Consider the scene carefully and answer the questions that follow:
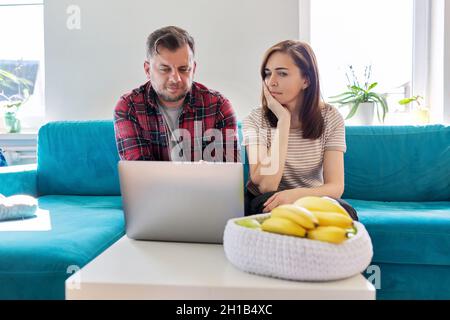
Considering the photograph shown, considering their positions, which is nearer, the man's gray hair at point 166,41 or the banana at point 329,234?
the banana at point 329,234

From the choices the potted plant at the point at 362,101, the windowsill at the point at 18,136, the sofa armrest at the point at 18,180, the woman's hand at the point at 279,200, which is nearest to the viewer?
the woman's hand at the point at 279,200

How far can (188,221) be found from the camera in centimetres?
110

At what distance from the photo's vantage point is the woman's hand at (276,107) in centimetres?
167

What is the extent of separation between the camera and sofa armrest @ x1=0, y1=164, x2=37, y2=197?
2082 millimetres

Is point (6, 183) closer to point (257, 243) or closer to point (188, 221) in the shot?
point (188, 221)

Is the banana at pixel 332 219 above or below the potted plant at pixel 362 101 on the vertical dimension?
below

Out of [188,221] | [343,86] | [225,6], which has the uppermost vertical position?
[225,6]

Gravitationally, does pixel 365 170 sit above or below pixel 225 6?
below

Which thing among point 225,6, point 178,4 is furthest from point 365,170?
point 178,4

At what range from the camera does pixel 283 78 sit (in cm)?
173

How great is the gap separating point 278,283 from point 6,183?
62.8 inches

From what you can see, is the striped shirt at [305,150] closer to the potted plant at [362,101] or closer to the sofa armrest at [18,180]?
the potted plant at [362,101]

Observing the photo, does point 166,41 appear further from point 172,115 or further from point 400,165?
point 400,165

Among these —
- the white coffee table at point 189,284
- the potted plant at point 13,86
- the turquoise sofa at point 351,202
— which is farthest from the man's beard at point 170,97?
the potted plant at point 13,86
